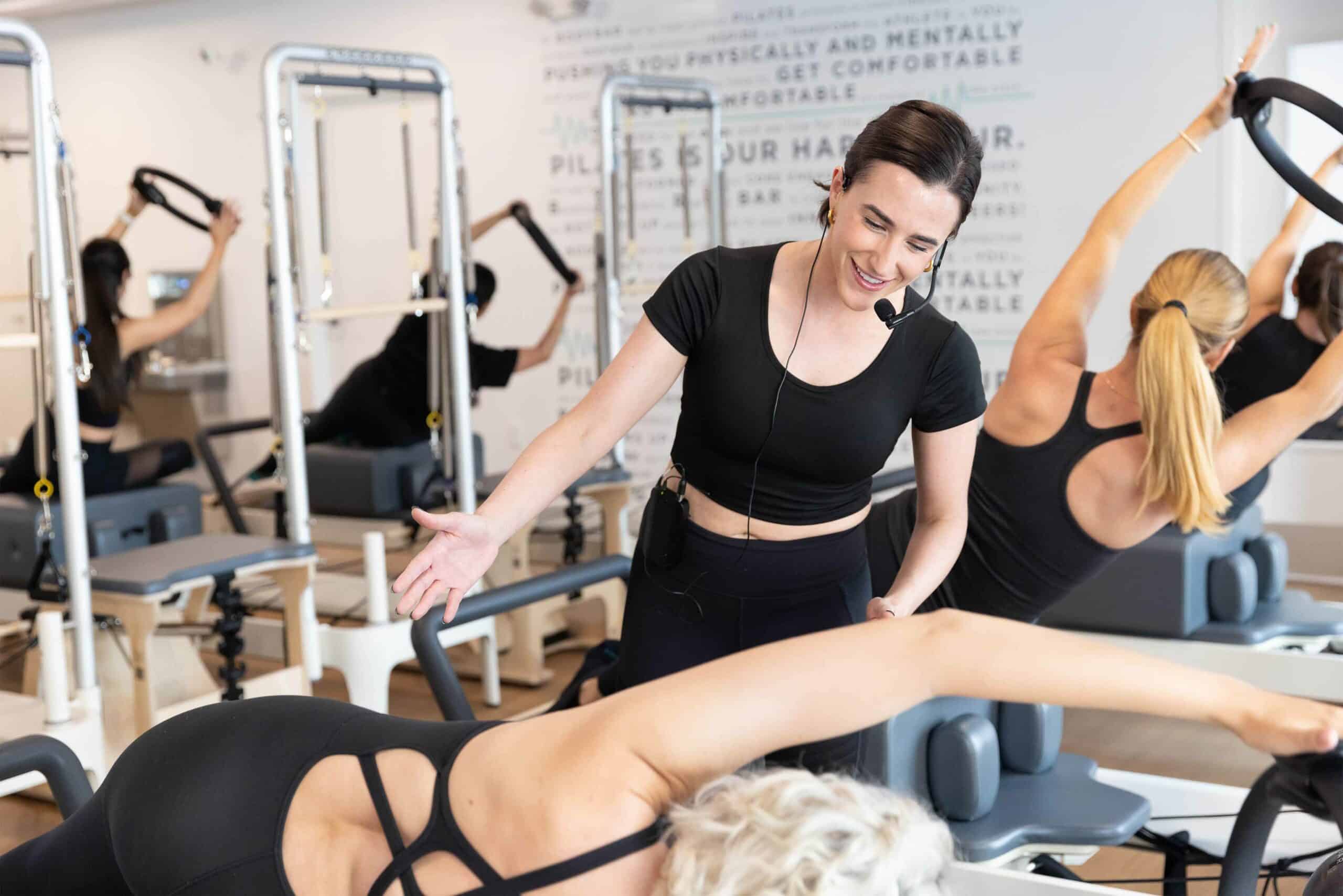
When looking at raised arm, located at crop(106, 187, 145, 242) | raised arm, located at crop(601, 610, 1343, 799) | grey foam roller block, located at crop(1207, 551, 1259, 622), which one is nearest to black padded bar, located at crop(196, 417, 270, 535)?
raised arm, located at crop(106, 187, 145, 242)

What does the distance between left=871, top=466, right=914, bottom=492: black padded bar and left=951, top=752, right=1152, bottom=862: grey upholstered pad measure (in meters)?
0.89

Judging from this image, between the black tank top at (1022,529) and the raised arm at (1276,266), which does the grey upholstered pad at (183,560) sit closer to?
the black tank top at (1022,529)

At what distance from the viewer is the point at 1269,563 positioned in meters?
3.23

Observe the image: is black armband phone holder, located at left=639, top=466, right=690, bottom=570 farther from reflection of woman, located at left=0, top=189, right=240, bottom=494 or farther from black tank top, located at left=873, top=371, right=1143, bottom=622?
reflection of woman, located at left=0, top=189, right=240, bottom=494

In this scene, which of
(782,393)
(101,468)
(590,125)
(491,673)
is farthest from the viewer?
(590,125)

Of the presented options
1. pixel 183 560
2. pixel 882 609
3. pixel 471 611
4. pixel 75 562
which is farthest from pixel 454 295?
pixel 882 609

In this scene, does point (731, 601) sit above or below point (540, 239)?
below

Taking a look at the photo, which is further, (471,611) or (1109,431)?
(1109,431)

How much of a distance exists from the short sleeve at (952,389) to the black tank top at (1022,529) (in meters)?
0.42

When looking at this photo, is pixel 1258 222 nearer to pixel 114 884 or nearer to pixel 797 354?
pixel 797 354

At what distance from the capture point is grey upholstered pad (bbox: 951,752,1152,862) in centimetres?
180

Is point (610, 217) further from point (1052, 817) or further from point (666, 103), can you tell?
point (1052, 817)

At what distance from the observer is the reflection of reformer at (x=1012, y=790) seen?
1.79m

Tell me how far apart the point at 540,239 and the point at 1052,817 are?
110 inches
